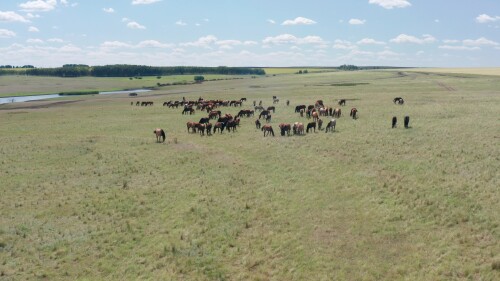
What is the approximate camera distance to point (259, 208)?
1681 centimetres

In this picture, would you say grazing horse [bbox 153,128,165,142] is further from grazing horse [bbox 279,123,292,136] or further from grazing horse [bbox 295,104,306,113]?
grazing horse [bbox 295,104,306,113]

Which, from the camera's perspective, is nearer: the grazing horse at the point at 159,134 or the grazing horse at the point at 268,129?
the grazing horse at the point at 159,134

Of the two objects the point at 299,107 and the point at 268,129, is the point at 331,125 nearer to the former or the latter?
the point at 268,129

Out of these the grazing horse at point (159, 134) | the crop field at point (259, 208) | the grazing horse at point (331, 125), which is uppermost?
the grazing horse at point (331, 125)

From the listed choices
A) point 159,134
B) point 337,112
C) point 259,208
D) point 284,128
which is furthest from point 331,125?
point 259,208

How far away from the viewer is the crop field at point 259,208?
40.9ft

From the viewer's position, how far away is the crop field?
12469 mm

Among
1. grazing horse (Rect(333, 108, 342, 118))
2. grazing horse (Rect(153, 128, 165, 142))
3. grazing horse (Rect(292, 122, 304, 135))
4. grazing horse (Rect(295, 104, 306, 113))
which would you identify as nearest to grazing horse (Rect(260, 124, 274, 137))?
grazing horse (Rect(292, 122, 304, 135))

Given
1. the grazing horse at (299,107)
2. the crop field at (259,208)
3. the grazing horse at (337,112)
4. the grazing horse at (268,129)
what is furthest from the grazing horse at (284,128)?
the grazing horse at (299,107)

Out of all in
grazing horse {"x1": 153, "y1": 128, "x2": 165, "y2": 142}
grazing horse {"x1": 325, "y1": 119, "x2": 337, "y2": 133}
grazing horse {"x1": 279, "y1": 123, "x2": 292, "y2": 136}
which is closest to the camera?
grazing horse {"x1": 153, "y1": 128, "x2": 165, "y2": 142}

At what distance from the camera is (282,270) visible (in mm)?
12195

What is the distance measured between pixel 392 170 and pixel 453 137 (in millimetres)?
10098

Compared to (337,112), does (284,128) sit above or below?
below

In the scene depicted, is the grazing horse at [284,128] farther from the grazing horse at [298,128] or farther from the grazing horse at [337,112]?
the grazing horse at [337,112]
